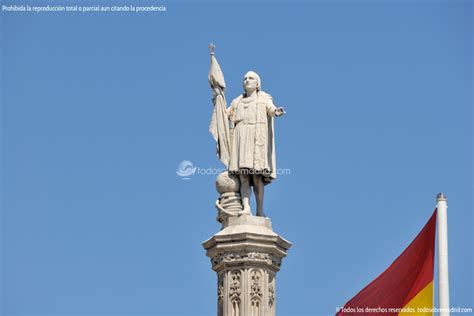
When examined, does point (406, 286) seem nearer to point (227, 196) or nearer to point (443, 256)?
point (443, 256)

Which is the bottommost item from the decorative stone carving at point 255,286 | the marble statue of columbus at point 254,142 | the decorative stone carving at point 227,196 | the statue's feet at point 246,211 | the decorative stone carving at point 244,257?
the decorative stone carving at point 255,286

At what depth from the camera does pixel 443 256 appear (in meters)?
32.2

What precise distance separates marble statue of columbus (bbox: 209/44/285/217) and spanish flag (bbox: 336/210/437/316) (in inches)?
164

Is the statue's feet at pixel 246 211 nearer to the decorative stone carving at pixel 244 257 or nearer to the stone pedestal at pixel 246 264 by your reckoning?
the stone pedestal at pixel 246 264

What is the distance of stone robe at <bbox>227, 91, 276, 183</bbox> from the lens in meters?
38.1

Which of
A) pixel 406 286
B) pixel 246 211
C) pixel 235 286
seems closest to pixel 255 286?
pixel 235 286

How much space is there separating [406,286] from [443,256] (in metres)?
2.21

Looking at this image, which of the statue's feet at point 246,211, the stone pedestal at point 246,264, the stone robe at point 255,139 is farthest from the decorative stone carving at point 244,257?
the stone robe at point 255,139

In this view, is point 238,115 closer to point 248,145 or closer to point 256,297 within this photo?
point 248,145

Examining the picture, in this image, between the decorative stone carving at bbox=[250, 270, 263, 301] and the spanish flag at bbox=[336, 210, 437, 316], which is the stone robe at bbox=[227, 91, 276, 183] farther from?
the spanish flag at bbox=[336, 210, 437, 316]

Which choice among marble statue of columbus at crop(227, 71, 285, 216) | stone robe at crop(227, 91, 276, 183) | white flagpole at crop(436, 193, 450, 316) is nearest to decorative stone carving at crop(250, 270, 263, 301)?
marble statue of columbus at crop(227, 71, 285, 216)

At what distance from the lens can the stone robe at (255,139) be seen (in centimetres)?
3806

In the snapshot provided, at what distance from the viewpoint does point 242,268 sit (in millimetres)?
37125

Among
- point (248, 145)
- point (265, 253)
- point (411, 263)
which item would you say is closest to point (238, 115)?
point (248, 145)
